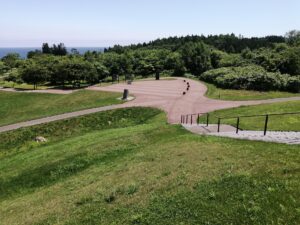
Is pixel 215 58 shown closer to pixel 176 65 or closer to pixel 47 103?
pixel 176 65

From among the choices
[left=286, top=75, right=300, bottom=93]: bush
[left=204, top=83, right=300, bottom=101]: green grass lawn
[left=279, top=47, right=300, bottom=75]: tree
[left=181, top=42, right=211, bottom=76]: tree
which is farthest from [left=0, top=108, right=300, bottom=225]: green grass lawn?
[left=181, top=42, right=211, bottom=76]: tree

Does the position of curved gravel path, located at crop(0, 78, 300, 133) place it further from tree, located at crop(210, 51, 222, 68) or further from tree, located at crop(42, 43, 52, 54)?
tree, located at crop(42, 43, 52, 54)

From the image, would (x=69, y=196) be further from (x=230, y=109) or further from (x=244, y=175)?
(x=230, y=109)

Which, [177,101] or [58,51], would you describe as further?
[58,51]

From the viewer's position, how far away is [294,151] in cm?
1058

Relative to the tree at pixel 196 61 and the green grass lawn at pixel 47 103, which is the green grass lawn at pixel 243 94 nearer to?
the green grass lawn at pixel 47 103

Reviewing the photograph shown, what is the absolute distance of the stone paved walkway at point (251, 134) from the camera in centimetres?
1288

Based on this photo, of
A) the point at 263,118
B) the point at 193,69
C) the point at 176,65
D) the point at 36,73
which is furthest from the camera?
the point at 193,69

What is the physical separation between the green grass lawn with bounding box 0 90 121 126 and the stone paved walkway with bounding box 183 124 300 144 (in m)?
17.0

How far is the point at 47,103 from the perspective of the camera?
38000 millimetres

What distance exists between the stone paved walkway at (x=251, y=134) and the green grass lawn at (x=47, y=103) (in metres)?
17.0

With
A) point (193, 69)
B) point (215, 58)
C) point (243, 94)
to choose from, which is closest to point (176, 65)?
point (193, 69)

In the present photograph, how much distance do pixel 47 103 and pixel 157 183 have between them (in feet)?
102

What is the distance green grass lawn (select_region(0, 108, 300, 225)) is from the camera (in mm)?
7699
